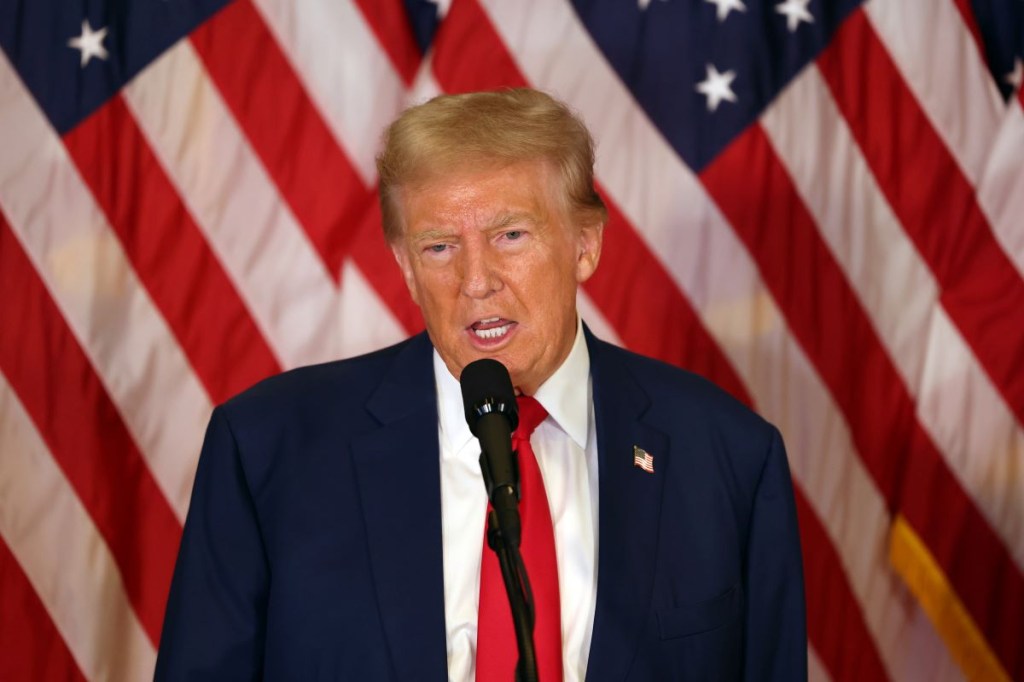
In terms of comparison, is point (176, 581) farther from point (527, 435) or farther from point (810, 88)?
point (810, 88)

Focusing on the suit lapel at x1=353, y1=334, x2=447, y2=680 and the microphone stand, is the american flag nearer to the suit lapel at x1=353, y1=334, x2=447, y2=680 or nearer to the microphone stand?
the suit lapel at x1=353, y1=334, x2=447, y2=680

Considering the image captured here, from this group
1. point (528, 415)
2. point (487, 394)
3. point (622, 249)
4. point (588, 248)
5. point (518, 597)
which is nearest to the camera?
point (518, 597)

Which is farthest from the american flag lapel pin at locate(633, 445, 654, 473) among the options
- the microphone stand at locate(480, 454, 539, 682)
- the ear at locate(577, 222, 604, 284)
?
the microphone stand at locate(480, 454, 539, 682)

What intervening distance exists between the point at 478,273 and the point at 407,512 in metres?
0.37

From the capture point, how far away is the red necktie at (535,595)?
1.67m

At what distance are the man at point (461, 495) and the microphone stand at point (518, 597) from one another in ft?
1.67

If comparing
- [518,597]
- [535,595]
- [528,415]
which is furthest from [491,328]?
[518,597]

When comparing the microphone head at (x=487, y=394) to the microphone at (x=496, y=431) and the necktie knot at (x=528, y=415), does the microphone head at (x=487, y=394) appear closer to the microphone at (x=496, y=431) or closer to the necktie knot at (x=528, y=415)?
the microphone at (x=496, y=431)

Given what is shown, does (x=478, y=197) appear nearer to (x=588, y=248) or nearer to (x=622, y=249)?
(x=588, y=248)

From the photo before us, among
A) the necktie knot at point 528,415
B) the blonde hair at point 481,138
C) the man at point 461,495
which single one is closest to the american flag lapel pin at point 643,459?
the man at point 461,495

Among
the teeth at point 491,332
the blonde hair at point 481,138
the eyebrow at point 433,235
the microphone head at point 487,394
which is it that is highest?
the blonde hair at point 481,138

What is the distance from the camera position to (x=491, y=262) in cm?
180

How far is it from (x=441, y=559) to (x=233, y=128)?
1439 mm

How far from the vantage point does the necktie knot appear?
182cm
